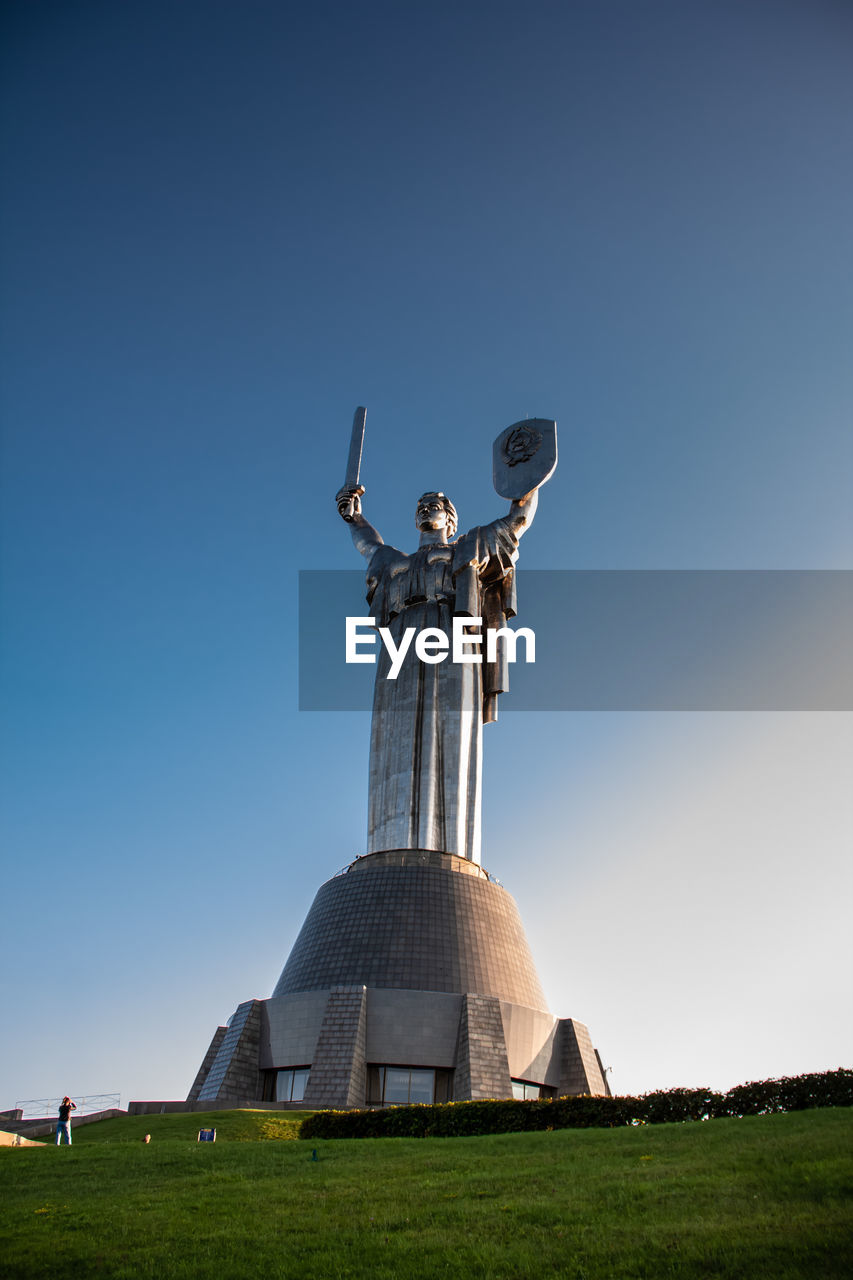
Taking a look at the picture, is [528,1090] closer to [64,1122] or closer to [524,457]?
[64,1122]

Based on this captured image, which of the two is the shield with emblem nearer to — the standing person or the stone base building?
the stone base building

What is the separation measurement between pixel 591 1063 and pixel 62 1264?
20.1m

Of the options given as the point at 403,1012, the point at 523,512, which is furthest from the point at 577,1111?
the point at 523,512

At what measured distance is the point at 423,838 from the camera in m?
28.2

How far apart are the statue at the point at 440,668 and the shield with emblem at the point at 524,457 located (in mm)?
36

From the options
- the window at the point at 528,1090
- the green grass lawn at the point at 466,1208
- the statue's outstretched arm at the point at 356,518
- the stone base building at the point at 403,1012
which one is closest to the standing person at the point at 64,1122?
the green grass lawn at the point at 466,1208

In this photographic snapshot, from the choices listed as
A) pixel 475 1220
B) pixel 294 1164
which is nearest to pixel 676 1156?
pixel 475 1220

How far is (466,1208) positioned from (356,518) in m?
27.6

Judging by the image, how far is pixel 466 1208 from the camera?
960 centimetres

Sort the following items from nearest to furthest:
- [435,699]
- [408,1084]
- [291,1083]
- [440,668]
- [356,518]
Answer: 1. [408,1084]
2. [291,1083]
3. [435,699]
4. [440,668]
5. [356,518]

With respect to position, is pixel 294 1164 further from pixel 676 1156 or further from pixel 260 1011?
pixel 260 1011

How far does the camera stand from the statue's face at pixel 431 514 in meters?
33.8

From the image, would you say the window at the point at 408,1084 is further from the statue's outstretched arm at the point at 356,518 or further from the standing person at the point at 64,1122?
the statue's outstretched arm at the point at 356,518

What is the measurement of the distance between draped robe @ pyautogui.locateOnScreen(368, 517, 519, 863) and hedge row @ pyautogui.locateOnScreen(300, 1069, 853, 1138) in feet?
35.6
